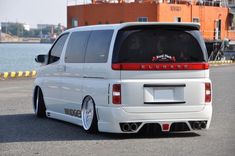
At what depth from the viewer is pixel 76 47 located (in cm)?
1139

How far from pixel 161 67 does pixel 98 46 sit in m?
1.22

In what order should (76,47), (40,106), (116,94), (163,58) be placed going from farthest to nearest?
1. (40,106)
2. (76,47)
3. (163,58)
4. (116,94)

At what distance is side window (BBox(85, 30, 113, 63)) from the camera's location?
1023 centimetres

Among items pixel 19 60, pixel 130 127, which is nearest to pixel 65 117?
pixel 130 127

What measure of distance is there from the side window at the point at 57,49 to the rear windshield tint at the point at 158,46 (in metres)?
2.36

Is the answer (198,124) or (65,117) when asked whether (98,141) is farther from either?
(65,117)

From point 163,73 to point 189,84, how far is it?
488 mm

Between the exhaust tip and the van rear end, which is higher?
the van rear end

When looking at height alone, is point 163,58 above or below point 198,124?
above

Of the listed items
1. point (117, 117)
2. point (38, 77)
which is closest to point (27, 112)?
point (38, 77)

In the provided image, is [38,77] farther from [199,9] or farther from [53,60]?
[199,9]

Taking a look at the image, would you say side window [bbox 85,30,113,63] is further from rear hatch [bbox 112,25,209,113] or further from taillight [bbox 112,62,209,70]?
taillight [bbox 112,62,209,70]

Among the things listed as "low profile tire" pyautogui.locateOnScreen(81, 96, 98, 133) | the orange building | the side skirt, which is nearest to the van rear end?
"low profile tire" pyautogui.locateOnScreen(81, 96, 98, 133)

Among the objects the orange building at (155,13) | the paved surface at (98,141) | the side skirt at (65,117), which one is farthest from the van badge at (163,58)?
the orange building at (155,13)
